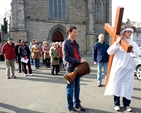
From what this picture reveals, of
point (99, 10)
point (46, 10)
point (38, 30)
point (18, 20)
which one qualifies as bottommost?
point (38, 30)

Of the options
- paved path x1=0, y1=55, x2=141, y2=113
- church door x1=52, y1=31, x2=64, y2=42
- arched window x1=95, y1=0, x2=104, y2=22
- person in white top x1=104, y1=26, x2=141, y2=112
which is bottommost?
paved path x1=0, y1=55, x2=141, y2=113

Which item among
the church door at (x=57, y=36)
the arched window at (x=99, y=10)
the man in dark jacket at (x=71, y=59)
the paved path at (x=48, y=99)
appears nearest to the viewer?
the man in dark jacket at (x=71, y=59)

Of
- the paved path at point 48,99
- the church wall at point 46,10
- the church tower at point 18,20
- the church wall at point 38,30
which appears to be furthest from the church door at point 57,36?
the paved path at point 48,99

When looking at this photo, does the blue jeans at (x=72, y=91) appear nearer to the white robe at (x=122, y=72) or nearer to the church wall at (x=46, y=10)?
the white robe at (x=122, y=72)

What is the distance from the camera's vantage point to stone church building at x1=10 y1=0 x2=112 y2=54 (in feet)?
64.5

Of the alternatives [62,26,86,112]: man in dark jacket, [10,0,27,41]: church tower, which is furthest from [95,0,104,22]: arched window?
[62,26,86,112]: man in dark jacket

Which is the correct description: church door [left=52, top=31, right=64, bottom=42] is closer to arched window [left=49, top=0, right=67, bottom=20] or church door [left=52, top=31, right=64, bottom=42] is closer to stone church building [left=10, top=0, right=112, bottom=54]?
stone church building [left=10, top=0, right=112, bottom=54]

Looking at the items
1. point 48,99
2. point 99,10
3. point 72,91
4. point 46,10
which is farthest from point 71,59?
point 99,10

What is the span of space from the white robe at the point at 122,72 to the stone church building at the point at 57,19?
56.4ft

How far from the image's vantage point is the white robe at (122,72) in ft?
11.6

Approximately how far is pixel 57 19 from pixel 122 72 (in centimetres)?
1998

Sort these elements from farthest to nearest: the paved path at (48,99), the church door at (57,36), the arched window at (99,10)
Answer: the arched window at (99,10) < the church door at (57,36) < the paved path at (48,99)

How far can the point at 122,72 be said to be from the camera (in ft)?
11.7

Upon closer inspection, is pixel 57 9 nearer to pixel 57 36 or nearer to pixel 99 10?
pixel 57 36
